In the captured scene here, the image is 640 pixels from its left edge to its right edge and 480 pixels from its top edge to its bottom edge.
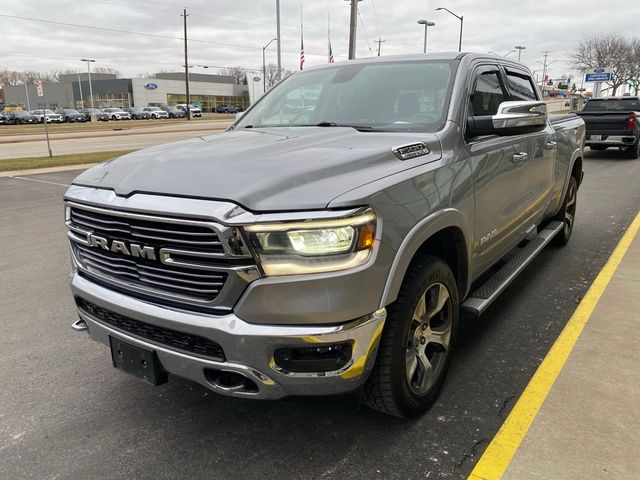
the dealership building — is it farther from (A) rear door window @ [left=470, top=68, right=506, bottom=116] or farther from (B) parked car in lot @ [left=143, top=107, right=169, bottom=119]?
(A) rear door window @ [left=470, top=68, right=506, bottom=116]

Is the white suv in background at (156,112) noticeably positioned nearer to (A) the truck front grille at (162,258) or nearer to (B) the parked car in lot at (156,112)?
(B) the parked car in lot at (156,112)

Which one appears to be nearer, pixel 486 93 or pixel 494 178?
pixel 494 178

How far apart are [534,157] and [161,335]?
331cm

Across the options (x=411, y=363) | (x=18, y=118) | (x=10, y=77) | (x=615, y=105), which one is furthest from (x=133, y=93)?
(x=411, y=363)

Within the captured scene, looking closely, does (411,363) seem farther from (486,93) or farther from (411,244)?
(486,93)

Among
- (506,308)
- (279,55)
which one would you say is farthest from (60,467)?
Result: (279,55)

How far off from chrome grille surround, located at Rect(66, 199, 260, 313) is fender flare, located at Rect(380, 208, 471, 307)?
610 mm

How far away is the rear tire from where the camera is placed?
600 centimetres

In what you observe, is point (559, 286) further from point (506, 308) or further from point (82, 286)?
point (82, 286)

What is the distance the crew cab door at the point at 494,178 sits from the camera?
3.32 meters

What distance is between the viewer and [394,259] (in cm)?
238

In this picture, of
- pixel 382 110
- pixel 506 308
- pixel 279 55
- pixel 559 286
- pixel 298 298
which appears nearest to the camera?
pixel 298 298

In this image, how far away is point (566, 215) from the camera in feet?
20.4

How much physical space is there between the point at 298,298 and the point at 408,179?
0.83m
